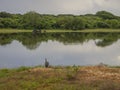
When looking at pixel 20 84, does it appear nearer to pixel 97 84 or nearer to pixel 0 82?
pixel 0 82

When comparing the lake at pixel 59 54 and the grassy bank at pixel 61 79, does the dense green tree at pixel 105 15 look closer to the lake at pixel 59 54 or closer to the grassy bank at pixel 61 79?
the lake at pixel 59 54

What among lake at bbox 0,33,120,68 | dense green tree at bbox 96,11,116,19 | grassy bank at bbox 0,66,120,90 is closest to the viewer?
grassy bank at bbox 0,66,120,90

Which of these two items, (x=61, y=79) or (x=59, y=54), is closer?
(x=61, y=79)

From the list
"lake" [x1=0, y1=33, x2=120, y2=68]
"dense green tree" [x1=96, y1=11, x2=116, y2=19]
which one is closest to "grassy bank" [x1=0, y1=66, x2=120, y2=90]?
"lake" [x1=0, y1=33, x2=120, y2=68]

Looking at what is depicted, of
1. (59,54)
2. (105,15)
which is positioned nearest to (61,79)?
(59,54)

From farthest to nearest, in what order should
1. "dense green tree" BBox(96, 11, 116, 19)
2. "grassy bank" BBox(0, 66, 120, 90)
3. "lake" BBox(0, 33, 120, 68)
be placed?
1. "dense green tree" BBox(96, 11, 116, 19)
2. "lake" BBox(0, 33, 120, 68)
3. "grassy bank" BBox(0, 66, 120, 90)

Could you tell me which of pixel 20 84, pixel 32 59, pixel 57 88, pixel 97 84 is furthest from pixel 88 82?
pixel 32 59

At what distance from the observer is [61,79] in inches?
572

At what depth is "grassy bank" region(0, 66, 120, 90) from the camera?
13068mm

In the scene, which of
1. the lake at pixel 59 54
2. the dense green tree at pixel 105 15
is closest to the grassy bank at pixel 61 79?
the lake at pixel 59 54

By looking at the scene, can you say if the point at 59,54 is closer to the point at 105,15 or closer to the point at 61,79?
the point at 61,79

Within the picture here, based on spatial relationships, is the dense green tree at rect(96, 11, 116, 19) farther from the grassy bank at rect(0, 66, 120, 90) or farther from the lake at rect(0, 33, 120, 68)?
the grassy bank at rect(0, 66, 120, 90)

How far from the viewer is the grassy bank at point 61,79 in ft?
42.9

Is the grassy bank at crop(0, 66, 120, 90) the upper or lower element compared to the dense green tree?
upper
